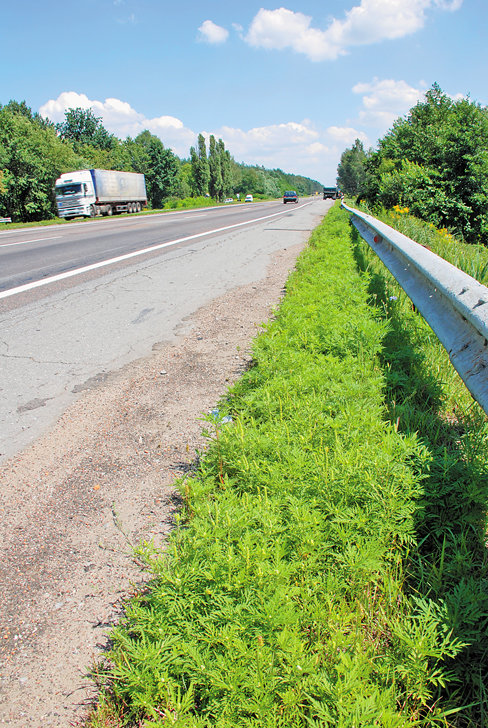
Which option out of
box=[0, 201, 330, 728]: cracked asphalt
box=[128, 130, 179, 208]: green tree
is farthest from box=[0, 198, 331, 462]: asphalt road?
box=[128, 130, 179, 208]: green tree

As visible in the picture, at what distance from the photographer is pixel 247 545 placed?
178cm

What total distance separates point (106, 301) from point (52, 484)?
4149mm

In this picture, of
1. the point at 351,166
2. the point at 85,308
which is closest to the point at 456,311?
the point at 85,308

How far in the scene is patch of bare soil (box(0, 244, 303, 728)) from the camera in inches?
62.9

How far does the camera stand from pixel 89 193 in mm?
34250

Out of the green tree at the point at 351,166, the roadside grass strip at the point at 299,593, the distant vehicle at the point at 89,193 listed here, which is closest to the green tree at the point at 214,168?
the green tree at the point at 351,166

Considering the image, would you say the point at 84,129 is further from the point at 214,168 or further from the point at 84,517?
the point at 84,517

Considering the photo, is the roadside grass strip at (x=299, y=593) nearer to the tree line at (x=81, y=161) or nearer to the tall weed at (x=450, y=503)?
the tall weed at (x=450, y=503)

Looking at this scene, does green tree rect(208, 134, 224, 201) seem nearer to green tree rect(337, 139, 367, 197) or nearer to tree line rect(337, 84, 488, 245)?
green tree rect(337, 139, 367, 197)

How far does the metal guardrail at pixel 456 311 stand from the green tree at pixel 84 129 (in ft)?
349

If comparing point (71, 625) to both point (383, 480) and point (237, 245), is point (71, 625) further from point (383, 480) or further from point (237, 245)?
point (237, 245)

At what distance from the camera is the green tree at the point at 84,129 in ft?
313

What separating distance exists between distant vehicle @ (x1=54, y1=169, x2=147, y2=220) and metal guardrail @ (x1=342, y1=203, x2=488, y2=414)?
113 ft

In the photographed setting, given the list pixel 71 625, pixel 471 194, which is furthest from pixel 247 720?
pixel 471 194
